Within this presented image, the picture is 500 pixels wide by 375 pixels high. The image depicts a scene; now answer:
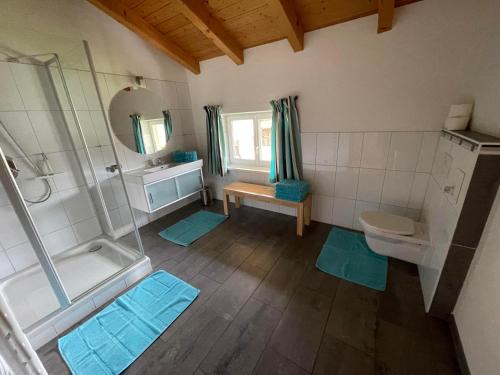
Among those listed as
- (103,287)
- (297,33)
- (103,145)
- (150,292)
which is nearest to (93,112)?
(103,145)

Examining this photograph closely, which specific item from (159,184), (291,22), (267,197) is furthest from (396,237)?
(159,184)

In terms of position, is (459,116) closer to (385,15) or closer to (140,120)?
(385,15)

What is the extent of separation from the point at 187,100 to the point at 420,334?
3641 mm

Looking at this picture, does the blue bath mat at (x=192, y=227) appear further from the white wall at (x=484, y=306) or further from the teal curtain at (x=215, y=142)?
the white wall at (x=484, y=306)

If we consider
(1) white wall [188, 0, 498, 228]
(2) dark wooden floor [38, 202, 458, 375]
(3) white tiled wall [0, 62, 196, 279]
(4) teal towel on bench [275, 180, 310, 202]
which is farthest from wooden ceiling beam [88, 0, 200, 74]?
(2) dark wooden floor [38, 202, 458, 375]

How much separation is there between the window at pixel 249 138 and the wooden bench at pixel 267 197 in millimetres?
408

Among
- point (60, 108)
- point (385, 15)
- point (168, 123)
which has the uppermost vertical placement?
point (385, 15)

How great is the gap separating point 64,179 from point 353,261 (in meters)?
3.01

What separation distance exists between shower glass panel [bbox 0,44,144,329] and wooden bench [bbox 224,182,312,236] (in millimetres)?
1281

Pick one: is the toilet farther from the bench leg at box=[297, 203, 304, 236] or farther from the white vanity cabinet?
the white vanity cabinet

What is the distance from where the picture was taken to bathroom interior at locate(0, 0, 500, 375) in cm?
128

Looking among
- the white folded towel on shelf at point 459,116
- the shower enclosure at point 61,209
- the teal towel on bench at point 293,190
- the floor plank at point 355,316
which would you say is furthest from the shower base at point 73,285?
the white folded towel on shelf at point 459,116

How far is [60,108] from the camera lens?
204cm

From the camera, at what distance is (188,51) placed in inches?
111
